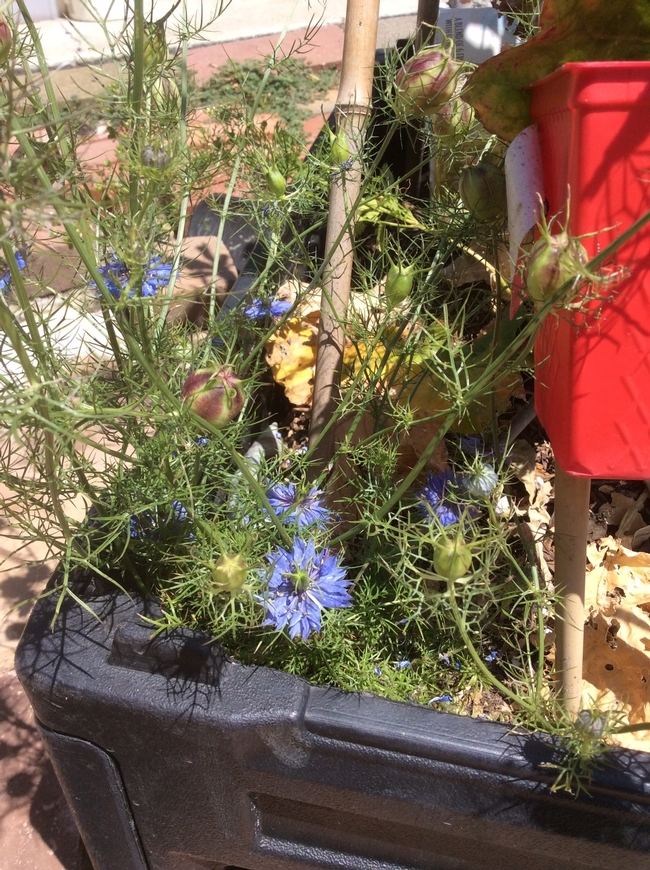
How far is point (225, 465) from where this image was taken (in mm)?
768

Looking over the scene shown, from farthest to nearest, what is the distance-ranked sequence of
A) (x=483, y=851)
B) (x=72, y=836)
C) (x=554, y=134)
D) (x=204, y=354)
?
(x=72, y=836), (x=204, y=354), (x=483, y=851), (x=554, y=134)

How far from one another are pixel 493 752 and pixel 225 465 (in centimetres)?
37

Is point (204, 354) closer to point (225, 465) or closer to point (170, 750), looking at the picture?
point (225, 465)

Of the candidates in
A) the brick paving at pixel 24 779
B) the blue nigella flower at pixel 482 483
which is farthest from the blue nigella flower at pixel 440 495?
the brick paving at pixel 24 779

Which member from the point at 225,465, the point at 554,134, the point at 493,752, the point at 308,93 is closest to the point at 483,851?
the point at 493,752

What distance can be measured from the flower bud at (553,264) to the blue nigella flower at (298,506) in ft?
1.02

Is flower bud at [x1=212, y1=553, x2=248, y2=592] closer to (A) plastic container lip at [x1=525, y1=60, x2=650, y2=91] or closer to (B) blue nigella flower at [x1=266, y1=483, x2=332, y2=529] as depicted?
(B) blue nigella flower at [x1=266, y1=483, x2=332, y2=529]

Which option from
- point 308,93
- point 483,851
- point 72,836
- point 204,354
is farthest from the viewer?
point 308,93

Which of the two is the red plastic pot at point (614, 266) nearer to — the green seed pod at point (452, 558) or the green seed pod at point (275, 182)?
the green seed pod at point (452, 558)

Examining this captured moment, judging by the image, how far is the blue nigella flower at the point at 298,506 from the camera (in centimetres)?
68

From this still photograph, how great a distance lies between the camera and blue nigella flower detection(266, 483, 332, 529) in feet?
2.22

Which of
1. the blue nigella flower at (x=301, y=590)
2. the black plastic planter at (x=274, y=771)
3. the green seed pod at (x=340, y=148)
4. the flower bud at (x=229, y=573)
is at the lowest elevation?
the black plastic planter at (x=274, y=771)

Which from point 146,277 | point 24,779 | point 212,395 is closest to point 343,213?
point 146,277

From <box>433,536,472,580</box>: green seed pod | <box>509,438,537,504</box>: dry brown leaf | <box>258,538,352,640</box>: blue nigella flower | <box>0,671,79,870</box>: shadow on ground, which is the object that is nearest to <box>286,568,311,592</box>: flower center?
<box>258,538,352,640</box>: blue nigella flower
